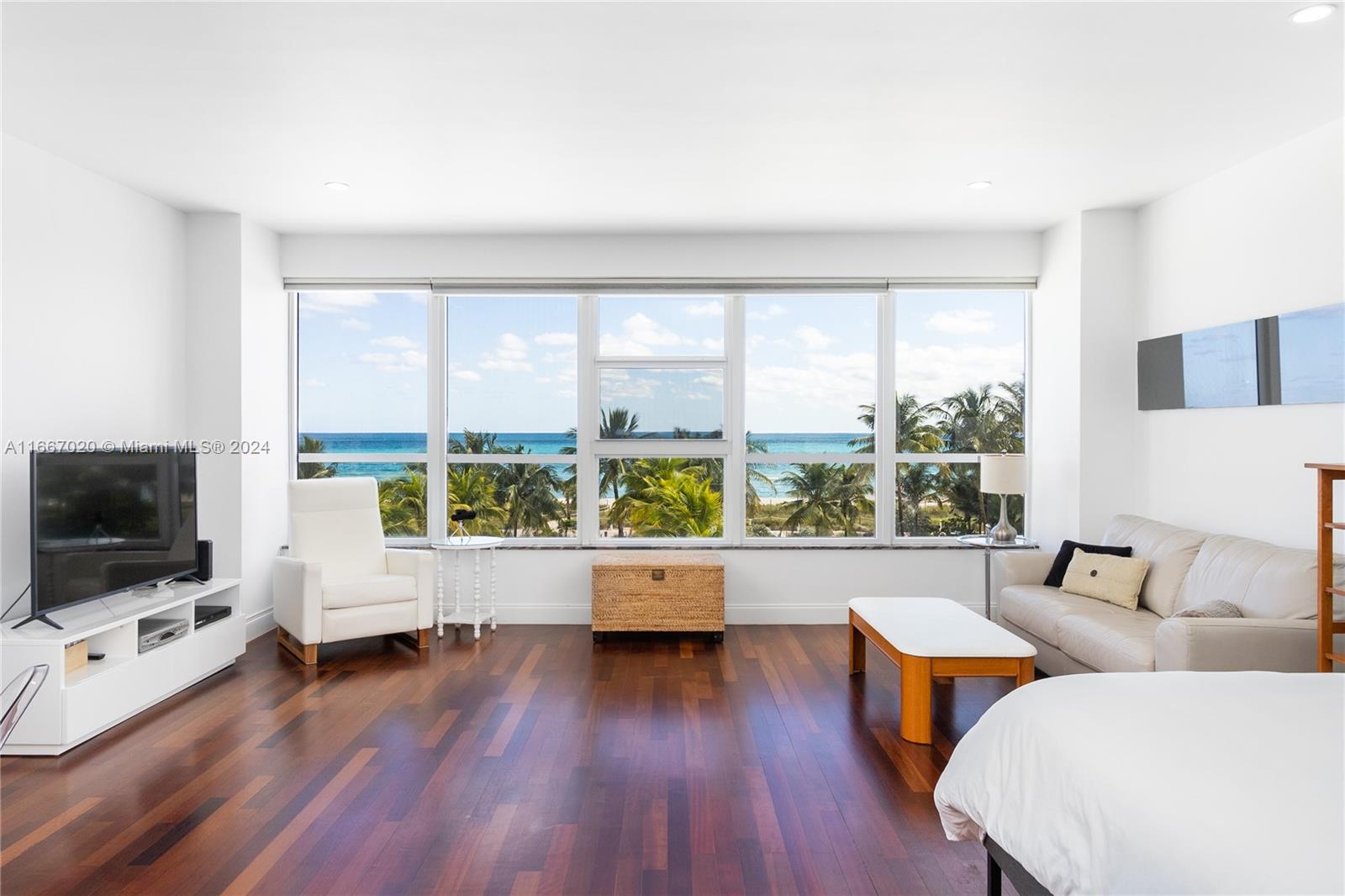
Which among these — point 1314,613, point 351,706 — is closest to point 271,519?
point 351,706

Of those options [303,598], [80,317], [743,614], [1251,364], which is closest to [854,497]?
[743,614]

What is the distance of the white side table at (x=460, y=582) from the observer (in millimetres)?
5219

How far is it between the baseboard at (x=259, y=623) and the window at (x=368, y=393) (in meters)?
0.93

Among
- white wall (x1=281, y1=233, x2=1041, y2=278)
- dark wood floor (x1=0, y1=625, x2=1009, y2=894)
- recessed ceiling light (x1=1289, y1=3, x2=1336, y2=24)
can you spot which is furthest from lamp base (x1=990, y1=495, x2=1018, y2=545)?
recessed ceiling light (x1=1289, y1=3, x2=1336, y2=24)

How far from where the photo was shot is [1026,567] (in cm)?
465

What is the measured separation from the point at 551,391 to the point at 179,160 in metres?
2.56

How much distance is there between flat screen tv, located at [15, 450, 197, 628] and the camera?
348 centimetres

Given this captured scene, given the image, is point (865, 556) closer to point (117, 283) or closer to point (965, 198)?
point (965, 198)

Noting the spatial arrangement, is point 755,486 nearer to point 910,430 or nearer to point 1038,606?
point 910,430

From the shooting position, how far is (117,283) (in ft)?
14.2

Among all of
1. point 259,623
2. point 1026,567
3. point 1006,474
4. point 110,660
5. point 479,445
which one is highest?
point 479,445

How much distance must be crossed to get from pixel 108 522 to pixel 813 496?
412 cm

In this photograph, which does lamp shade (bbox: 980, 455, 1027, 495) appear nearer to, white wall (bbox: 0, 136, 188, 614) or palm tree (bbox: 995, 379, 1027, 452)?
palm tree (bbox: 995, 379, 1027, 452)

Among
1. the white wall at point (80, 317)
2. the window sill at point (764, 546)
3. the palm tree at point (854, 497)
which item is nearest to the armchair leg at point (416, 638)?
the window sill at point (764, 546)
